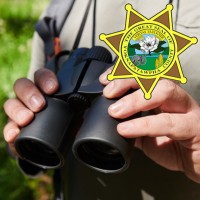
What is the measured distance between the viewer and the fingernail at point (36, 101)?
3.23 feet

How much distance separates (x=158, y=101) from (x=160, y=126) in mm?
43

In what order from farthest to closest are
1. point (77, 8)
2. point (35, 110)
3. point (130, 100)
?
1. point (77, 8)
2. point (35, 110)
3. point (130, 100)

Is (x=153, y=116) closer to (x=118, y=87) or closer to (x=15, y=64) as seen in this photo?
(x=118, y=87)

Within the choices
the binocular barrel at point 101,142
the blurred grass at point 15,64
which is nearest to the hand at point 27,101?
the binocular barrel at point 101,142

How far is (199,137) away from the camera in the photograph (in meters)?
0.88

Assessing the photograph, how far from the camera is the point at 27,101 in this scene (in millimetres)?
1003

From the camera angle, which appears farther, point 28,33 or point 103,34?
point 28,33

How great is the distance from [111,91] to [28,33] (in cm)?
188

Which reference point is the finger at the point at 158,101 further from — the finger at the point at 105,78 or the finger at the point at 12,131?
the finger at the point at 12,131

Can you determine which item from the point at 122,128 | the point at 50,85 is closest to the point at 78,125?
the point at 50,85

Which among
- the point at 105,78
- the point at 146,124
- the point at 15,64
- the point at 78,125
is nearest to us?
the point at 146,124

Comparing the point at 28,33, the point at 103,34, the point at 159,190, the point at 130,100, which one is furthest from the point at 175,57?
the point at 28,33

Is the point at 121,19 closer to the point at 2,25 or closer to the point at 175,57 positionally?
the point at 175,57

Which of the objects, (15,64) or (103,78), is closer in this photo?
(103,78)
